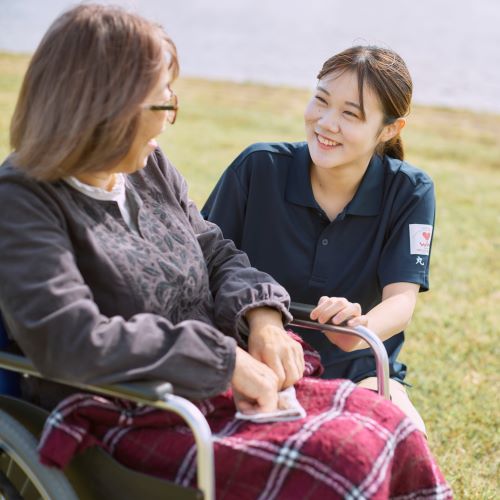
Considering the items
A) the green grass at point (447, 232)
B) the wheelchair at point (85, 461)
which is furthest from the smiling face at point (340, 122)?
the green grass at point (447, 232)

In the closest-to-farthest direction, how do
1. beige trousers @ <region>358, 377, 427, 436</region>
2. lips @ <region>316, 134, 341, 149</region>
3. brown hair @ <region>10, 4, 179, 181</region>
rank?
brown hair @ <region>10, 4, 179, 181</region> < beige trousers @ <region>358, 377, 427, 436</region> < lips @ <region>316, 134, 341, 149</region>

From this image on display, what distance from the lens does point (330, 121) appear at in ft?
7.95

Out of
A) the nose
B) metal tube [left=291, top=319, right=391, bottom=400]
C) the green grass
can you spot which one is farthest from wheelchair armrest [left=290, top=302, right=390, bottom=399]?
the green grass

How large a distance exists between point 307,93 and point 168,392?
1530cm

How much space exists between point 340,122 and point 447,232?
4.54 meters

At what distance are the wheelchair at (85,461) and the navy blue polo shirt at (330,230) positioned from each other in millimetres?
973

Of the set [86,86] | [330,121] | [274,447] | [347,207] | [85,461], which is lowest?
[85,461]

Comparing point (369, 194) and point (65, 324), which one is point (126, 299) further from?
point (369, 194)

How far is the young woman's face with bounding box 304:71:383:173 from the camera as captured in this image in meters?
2.41

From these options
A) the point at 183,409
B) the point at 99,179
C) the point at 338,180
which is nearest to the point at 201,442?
the point at 183,409

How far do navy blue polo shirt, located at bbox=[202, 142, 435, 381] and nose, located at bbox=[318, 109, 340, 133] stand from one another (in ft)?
→ 0.70

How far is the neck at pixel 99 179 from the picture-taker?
181 cm

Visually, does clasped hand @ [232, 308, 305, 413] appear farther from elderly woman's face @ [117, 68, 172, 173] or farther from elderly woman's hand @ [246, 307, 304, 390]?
elderly woman's face @ [117, 68, 172, 173]

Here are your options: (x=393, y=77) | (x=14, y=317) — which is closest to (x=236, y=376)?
(x=14, y=317)
